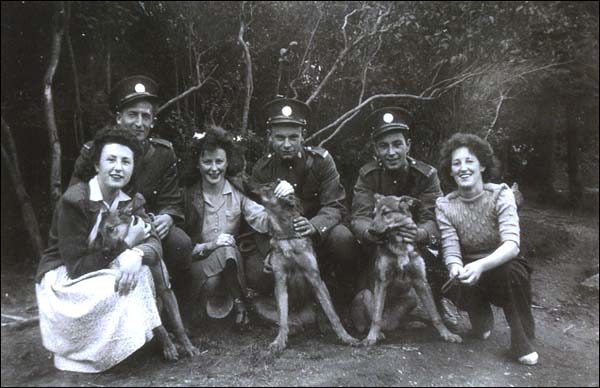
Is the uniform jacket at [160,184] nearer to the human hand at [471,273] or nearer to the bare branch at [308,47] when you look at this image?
the human hand at [471,273]

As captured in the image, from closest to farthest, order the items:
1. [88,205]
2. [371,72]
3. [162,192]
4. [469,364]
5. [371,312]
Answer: [88,205] → [469,364] → [371,312] → [162,192] → [371,72]

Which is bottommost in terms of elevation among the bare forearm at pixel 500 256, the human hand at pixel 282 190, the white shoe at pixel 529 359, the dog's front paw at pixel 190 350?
the white shoe at pixel 529 359

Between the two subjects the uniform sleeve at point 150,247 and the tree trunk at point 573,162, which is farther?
the tree trunk at point 573,162

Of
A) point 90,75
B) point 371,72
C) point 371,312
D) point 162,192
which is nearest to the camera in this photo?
point 371,312

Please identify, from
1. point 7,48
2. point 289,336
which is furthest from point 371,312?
point 7,48

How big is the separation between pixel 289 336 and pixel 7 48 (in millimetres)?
4006

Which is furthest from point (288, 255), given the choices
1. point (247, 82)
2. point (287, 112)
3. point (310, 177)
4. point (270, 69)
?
point (270, 69)

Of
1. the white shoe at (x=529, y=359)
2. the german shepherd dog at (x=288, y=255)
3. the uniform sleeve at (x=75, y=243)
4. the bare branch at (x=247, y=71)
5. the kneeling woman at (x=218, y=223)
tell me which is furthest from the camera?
the bare branch at (x=247, y=71)

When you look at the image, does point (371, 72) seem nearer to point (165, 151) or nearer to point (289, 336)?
point (165, 151)

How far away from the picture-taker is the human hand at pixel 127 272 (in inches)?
138

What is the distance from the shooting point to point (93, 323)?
3492mm

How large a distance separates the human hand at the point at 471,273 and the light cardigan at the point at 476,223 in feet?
0.75

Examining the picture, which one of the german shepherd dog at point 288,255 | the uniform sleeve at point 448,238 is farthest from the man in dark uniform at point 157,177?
the uniform sleeve at point 448,238

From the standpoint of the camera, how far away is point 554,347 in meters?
4.53
